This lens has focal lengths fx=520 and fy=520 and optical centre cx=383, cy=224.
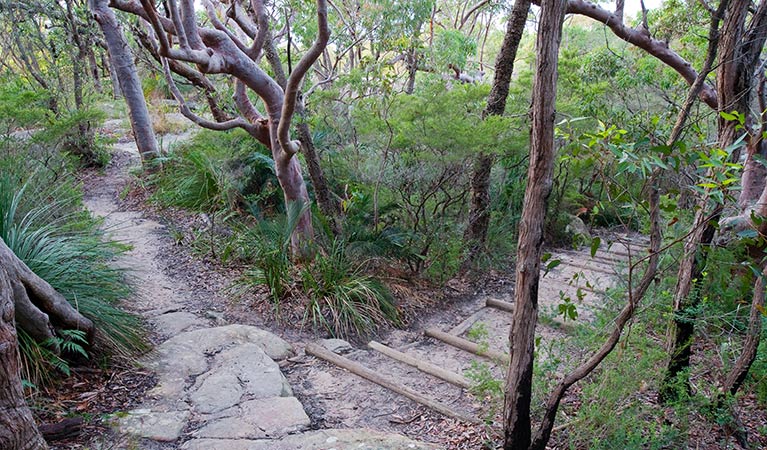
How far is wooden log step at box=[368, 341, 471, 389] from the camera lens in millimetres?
3729

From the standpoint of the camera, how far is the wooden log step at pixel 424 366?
12.2 feet

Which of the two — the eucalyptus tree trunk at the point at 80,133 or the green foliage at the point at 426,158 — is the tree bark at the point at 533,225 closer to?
the green foliage at the point at 426,158

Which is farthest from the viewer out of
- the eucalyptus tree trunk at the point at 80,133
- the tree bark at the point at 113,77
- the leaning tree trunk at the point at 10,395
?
the tree bark at the point at 113,77

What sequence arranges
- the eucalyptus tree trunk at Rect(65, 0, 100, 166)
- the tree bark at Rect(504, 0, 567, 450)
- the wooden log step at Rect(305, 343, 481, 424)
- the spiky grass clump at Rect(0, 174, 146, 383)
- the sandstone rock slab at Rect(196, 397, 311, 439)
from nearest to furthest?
the tree bark at Rect(504, 0, 567, 450)
the sandstone rock slab at Rect(196, 397, 311, 439)
the spiky grass clump at Rect(0, 174, 146, 383)
the wooden log step at Rect(305, 343, 481, 424)
the eucalyptus tree trunk at Rect(65, 0, 100, 166)

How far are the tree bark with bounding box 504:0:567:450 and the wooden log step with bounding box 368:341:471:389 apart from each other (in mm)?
974

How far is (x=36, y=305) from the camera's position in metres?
2.95

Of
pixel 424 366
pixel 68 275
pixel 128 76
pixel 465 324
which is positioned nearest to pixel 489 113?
pixel 465 324

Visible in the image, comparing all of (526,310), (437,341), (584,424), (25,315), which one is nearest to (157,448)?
(25,315)

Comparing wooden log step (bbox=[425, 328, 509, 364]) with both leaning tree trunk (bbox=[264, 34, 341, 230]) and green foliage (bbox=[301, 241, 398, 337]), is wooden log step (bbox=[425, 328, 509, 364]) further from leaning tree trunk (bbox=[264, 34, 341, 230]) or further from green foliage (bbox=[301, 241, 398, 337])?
leaning tree trunk (bbox=[264, 34, 341, 230])

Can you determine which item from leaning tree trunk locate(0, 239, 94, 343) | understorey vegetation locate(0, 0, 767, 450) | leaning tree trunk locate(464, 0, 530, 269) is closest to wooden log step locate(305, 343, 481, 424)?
understorey vegetation locate(0, 0, 767, 450)

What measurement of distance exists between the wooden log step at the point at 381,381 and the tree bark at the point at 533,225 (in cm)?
58

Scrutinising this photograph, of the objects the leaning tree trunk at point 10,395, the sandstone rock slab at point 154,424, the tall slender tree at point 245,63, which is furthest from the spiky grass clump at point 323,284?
the leaning tree trunk at point 10,395

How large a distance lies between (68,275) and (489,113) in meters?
4.17

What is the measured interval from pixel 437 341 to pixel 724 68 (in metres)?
3.05
